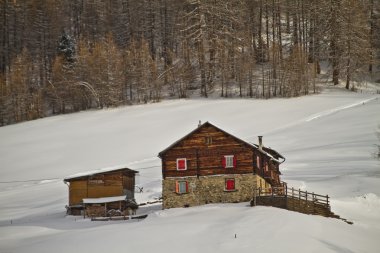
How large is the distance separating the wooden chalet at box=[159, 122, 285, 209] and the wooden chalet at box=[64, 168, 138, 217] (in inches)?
169

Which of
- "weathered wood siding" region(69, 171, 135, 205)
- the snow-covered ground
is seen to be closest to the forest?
the snow-covered ground

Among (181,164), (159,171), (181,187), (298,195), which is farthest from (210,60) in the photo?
(298,195)

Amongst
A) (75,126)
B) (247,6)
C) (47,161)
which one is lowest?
(47,161)

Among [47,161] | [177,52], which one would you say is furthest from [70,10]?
[47,161]

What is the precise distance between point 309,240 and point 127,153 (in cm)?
3108

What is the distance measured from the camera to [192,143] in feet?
129

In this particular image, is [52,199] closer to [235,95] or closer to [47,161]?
[47,161]

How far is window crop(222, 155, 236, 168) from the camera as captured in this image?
126 ft

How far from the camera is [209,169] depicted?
3869 centimetres

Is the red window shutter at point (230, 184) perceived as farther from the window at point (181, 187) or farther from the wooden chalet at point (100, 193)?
the wooden chalet at point (100, 193)

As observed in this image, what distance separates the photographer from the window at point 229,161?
38.4 m

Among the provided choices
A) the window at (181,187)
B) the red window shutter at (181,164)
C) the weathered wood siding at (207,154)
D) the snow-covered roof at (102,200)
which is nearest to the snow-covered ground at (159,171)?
the snow-covered roof at (102,200)

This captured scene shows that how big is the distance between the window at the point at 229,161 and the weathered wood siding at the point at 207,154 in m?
0.22

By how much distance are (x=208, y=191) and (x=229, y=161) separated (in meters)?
2.73
